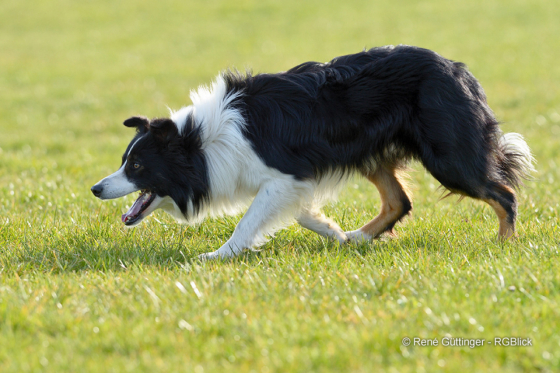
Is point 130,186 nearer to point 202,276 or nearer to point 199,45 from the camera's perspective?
point 202,276

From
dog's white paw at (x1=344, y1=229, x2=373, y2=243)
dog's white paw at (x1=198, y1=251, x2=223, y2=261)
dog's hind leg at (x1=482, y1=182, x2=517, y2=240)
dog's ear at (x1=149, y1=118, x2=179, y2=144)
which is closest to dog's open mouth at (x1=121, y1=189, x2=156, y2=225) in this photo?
dog's ear at (x1=149, y1=118, x2=179, y2=144)

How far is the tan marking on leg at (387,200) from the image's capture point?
534 cm

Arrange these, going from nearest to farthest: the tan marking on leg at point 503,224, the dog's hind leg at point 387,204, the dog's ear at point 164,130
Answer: the dog's ear at point 164,130
the tan marking on leg at point 503,224
the dog's hind leg at point 387,204

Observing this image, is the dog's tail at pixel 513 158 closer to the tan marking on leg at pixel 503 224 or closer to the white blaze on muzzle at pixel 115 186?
the tan marking on leg at pixel 503 224

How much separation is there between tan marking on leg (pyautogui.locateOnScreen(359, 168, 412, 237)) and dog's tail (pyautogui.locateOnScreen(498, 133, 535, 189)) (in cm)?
85

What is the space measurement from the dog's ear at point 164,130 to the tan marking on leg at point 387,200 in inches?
70.4

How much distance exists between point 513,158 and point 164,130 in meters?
2.89

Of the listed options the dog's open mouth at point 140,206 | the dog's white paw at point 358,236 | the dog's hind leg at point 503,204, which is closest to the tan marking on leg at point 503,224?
the dog's hind leg at point 503,204

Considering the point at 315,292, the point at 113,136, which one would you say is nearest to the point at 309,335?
the point at 315,292

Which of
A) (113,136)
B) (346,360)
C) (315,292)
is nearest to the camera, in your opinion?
(346,360)

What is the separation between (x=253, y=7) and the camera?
25766 millimetres

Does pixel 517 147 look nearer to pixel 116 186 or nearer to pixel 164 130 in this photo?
pixel 164 130

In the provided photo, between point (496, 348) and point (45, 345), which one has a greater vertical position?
point (45, 345)

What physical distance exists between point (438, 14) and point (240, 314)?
21791 mm
